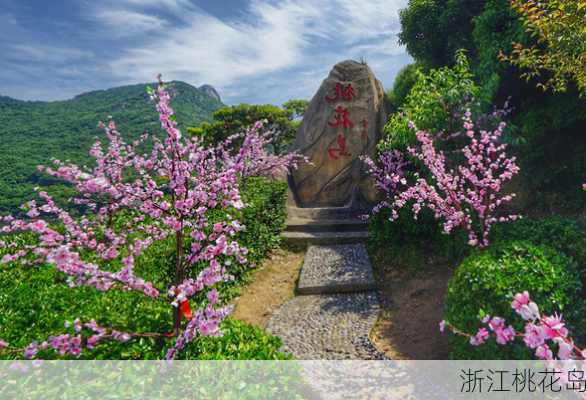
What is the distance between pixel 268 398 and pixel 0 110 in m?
120

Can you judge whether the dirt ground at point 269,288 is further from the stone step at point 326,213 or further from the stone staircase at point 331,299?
the stone step at point 326,213

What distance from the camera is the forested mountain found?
40812 mm

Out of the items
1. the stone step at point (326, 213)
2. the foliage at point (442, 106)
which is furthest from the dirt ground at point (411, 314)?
the stone step at point (326, 213)

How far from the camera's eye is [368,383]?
419 cm

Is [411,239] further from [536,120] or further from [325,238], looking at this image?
[536,120]

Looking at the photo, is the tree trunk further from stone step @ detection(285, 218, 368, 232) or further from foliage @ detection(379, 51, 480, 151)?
stone step @ detection(285, 218, 368, 232)

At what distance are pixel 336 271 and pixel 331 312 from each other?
1.54 meters

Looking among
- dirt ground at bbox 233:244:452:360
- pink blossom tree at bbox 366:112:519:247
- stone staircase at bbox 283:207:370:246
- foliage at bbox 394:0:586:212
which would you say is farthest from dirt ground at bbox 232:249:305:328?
foliage at bbox 394:0:586:212

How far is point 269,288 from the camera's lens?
7.46m

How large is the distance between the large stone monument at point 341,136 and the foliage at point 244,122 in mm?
14733

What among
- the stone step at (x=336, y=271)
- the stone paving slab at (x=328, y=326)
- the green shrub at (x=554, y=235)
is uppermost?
the green shrub at (x=554, y=235)

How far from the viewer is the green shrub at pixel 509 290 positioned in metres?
3.56

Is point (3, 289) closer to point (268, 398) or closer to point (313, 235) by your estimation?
point (268, 398)

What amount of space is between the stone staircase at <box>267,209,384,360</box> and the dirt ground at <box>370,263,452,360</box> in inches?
9.6
